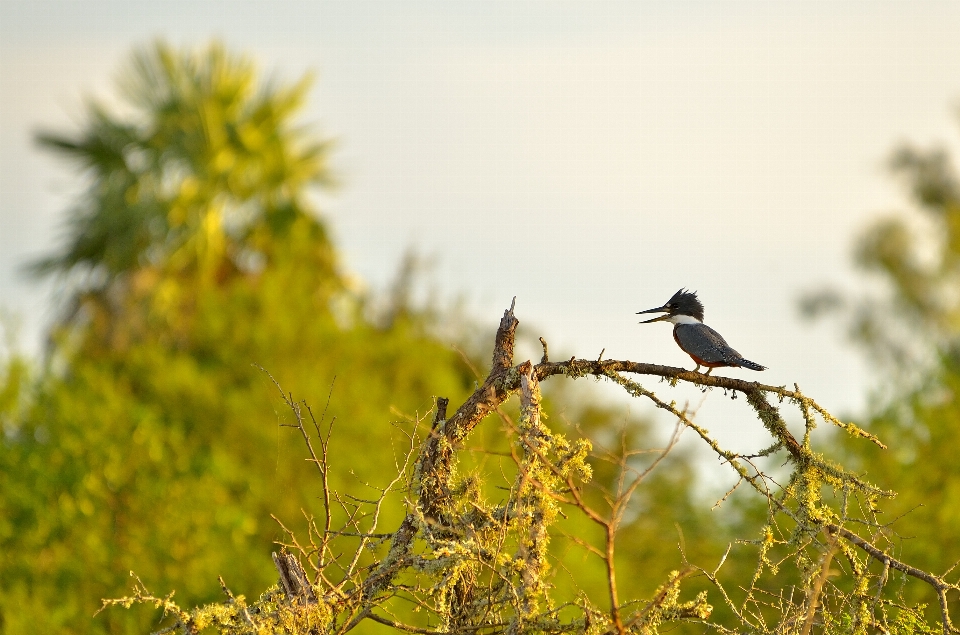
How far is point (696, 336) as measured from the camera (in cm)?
664

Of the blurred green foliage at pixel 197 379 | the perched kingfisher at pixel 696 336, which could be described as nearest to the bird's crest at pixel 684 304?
the perched kingfisher at pixel 696 336

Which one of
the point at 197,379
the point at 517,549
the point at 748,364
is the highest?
the point at 197,379

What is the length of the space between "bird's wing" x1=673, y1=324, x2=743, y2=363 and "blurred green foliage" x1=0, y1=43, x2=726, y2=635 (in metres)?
10.9

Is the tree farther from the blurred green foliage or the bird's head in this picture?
the blurred green foliage

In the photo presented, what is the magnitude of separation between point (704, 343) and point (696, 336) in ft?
0.34

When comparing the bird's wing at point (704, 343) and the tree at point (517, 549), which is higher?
the bird's wing at point (704, 343)

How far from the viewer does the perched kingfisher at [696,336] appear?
6328mm

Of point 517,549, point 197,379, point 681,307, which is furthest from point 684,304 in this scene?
point 197,379

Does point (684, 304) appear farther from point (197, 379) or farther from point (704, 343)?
point (197, 379)

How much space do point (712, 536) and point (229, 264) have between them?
41.9 feet

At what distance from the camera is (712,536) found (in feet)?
77.4

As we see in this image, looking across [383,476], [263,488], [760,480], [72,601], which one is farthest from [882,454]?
[760,480]

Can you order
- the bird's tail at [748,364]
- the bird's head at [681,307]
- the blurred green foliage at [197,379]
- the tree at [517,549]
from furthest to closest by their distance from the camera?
the blurred green foliage at [197,379], the bird's head at [681,307], the bird's tail at [748,364], the tree at [517,549]

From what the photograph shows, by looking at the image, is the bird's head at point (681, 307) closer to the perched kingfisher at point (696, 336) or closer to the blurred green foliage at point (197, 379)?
the perched kingfisher at point (696, 336)
